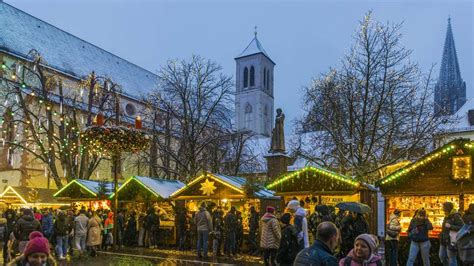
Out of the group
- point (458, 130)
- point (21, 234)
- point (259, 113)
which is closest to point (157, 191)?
point (21, 234)

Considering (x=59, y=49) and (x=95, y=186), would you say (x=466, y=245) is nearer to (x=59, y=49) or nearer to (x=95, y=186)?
(x=95, y=186)

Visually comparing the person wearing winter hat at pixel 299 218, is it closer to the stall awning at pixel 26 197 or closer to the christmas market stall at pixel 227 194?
the christmas market stall at pixel 227 194

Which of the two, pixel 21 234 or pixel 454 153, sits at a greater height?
pixel 454 153

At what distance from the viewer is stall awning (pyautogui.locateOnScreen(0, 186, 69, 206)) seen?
2689cm

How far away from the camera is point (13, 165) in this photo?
1499 inches

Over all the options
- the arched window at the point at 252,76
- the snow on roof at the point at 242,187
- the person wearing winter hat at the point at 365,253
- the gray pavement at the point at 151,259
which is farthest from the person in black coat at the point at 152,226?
the arched window at the point at 252,76

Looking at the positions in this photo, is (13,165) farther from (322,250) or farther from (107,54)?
(322,250)

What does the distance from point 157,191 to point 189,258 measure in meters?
5.49

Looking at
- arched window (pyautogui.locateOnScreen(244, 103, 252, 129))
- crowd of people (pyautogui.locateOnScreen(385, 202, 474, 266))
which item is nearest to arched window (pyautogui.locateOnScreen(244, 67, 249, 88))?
arched window (pyautogui.locateOnScreen(244, 103, 252, 129))

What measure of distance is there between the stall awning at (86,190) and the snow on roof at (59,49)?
19.2 metres

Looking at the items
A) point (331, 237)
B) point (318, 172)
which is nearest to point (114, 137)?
point (318, 172)

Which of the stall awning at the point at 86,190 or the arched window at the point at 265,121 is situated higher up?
the arched window at the point at 265,121

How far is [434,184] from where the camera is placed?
15.0 meters

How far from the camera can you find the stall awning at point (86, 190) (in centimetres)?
2325
